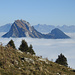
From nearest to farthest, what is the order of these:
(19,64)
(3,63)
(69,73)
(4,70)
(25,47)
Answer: (4,70), (3,63), (19,64), (69,73), (25,47)

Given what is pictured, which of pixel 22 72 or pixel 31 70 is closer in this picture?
pixel 22 72

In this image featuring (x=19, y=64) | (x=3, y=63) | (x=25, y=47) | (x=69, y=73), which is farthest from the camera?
(x=25, y=47)

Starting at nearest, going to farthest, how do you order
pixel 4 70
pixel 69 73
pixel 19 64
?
1. pixel 4 70
2. pixel 19 64
3. pixel 69 73

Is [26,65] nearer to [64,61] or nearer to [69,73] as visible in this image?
[69,73]

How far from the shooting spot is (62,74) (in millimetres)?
16906

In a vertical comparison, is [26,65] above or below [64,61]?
above

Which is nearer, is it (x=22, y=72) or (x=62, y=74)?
(x=22, y=72)

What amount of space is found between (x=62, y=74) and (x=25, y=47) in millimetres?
25206

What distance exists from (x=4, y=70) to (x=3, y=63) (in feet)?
3.91

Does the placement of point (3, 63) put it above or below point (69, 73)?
above

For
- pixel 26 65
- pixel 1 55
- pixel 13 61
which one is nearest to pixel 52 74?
pixel 26 65

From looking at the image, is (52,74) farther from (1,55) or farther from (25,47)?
(25,47)

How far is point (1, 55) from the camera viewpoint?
16562 millimetres

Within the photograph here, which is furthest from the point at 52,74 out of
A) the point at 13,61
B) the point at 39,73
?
the point at 13,61
